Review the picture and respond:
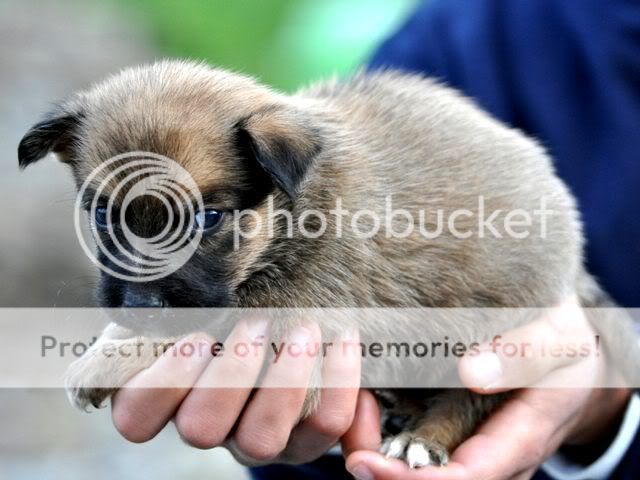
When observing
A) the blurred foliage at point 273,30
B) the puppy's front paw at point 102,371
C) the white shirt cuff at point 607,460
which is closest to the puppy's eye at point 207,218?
the puppy's front paw at point 102,371

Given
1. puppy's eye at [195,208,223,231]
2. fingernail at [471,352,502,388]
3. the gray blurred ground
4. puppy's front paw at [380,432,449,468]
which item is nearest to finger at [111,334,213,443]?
puppy's eye at [195,208,223,231]

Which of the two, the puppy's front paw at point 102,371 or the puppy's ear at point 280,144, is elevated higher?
the puppy's ear at point 280,144

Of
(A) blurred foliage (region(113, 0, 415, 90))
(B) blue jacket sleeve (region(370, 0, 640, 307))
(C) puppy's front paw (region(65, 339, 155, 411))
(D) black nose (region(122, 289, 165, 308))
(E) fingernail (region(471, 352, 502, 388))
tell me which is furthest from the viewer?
(A) blurred foliage (region(113, 0, 415, 90))

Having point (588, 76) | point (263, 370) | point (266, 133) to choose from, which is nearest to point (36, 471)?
point (263, 370)

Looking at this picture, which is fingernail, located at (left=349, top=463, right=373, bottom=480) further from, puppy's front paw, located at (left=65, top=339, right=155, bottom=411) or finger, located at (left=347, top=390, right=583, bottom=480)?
puppy's front paw, located at (left=65, top=339, right=155, bottom=411)

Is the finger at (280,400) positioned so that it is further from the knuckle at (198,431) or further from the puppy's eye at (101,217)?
the puppy's eye at (101,217)

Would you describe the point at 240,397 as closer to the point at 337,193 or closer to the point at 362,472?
the point at 362,472

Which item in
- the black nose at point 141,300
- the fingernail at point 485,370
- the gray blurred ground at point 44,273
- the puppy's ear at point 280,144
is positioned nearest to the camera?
the black nose at point 141,300
